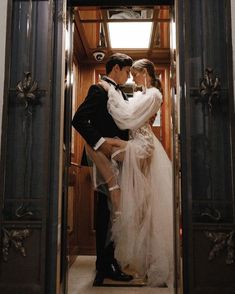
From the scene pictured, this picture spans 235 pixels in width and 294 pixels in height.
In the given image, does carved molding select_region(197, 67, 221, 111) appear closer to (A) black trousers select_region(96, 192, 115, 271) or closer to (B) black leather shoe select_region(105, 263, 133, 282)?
(A) black trousers select_region(96, 192, 115, 271)

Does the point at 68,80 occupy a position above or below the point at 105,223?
above

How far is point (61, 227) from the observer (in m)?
2.19

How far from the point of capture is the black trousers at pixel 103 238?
2.80 metres

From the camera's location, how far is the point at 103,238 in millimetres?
2812

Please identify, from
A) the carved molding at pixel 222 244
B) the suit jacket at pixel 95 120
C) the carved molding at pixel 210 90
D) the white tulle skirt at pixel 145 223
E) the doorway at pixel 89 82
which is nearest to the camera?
the carved molding at pixel 222 244

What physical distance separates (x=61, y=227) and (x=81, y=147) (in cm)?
167

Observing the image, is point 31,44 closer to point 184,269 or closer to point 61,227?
point 61,227

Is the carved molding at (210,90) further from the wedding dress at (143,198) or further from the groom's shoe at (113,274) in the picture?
the groom's shoe at (113,274)

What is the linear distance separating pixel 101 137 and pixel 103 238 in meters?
0.77

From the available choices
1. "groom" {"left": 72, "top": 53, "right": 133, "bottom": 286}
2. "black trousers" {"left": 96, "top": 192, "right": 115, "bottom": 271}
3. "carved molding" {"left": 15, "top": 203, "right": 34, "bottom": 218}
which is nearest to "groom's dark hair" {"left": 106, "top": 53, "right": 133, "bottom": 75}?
"groom" {"left": 72, "top": 53, "right": 133, "bottom": 286}

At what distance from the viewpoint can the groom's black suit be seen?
2747mm

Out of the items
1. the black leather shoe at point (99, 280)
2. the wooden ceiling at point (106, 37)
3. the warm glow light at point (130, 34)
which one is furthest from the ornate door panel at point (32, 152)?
the warm glow light at point (130, 34)

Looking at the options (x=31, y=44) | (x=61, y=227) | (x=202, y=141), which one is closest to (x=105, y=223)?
(x=61, y=227)

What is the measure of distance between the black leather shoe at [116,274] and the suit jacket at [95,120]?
3.15 ft
